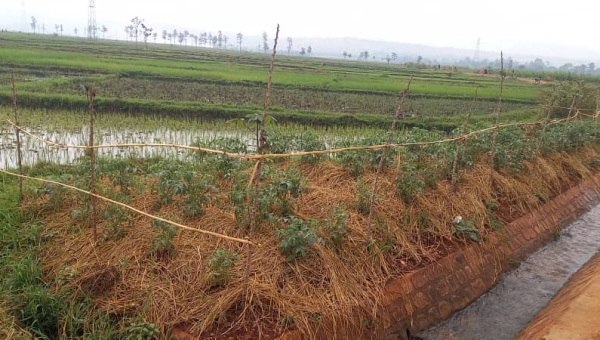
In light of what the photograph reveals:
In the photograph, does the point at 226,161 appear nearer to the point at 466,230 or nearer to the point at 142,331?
the point at 142,331

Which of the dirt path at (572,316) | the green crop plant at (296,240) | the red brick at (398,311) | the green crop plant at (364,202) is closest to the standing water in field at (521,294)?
the dirt path at (572,316)

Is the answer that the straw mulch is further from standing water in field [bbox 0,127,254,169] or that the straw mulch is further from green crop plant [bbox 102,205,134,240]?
standing water in field [bbox 0,127,254,169]

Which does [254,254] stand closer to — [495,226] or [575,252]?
[495,226]

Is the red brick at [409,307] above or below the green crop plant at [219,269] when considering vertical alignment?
below

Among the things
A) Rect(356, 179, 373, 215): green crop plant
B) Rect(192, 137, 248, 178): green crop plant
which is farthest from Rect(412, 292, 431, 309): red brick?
Rect(192, 137, 248, 178): green crop plant

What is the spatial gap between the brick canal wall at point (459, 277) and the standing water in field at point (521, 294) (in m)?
0.10

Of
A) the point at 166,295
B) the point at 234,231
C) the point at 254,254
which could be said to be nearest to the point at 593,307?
the point at 254,254

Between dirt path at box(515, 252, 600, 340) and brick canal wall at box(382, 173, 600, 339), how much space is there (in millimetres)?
689

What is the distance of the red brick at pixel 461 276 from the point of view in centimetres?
474

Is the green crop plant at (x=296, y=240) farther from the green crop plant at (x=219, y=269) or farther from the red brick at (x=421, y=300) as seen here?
the red brick at (x=421, y=300)

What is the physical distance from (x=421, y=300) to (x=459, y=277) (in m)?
0.79

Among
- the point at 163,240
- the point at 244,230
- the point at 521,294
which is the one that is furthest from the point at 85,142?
the point at 521,294

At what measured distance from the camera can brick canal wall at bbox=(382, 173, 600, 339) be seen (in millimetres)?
4020

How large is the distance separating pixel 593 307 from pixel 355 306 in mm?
2335
